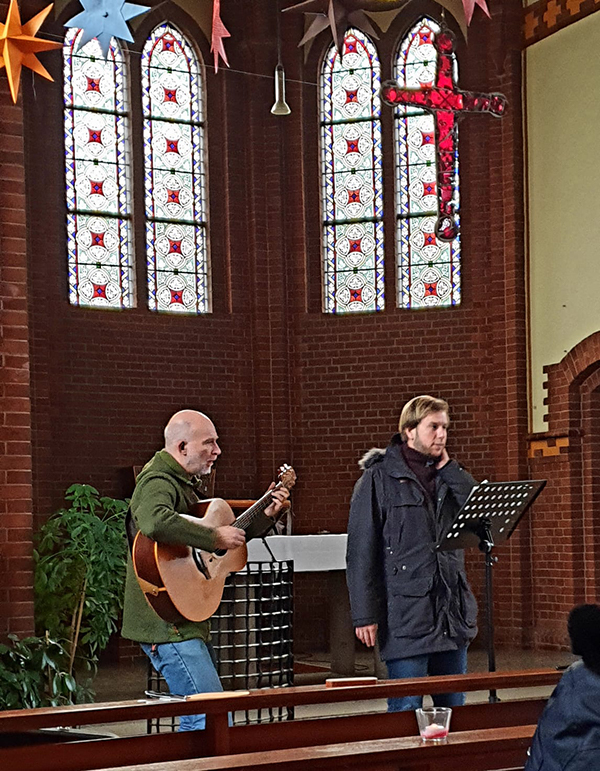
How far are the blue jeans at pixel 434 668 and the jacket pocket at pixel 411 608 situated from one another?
4.7 inches

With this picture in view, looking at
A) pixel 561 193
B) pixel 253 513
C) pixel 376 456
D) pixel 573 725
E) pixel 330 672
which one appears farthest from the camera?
pixel 561 193

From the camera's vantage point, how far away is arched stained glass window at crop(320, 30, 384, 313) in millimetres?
13250

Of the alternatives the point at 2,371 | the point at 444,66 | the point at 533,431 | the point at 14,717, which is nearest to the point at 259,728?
the point at 14,717

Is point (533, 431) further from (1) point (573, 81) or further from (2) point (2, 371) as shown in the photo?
(2) point (2, 371)

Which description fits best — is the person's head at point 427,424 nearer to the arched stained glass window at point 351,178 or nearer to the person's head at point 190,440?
the person's head at point 190,440

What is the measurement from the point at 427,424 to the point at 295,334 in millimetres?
7853

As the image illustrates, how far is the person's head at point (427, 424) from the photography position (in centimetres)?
534

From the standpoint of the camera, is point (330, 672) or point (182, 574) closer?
point (182, 574)

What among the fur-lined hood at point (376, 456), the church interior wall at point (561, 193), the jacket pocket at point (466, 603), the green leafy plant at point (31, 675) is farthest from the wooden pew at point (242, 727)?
the church interior wall at point (561, 193)

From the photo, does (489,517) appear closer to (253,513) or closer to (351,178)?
(253,513)

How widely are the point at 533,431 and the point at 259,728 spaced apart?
8.51 meters

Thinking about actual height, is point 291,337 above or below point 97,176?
below

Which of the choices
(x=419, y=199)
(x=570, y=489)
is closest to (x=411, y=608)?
(x=570, y=489)

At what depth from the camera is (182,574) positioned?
4883mm
